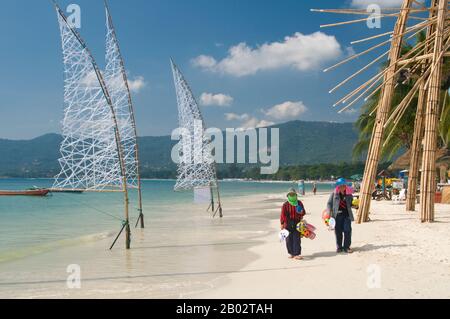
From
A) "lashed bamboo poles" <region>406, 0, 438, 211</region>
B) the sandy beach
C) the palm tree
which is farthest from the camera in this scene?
the palm tree

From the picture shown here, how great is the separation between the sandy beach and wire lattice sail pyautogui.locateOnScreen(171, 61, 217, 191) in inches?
454

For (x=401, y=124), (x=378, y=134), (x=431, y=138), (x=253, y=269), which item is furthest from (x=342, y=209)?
(x=401, y=124)

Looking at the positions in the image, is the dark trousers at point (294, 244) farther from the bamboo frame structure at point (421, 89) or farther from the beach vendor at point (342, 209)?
the bamboo frame structure at point (421, 89)

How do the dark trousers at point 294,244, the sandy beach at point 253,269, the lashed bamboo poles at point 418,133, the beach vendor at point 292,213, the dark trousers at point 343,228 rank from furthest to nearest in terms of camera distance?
the lashed bamboo poles at point 418,133
the dark trousers at point 343,228
the dark trousers at point 294,244
the beach vendor at point 292,213
the sandy beach at point 253,269

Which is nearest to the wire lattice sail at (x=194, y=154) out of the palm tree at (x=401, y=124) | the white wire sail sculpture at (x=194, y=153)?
the white wire sail sculpture at (x=194, y=153)

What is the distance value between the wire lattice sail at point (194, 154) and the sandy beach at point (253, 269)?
11.5 meters

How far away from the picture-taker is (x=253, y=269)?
27.1 feet

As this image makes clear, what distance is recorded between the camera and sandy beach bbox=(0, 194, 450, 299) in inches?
247

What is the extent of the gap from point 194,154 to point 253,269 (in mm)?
16828

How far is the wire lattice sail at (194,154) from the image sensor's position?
2361 centimetres

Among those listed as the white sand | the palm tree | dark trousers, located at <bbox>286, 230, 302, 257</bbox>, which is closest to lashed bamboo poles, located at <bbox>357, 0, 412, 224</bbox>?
the white sand

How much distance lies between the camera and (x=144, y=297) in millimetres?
6613

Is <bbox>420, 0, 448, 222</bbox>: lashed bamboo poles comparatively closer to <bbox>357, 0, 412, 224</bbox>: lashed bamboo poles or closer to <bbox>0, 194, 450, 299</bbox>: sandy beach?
<bbox>0, 194, 450, 299</bbox>: sandy beach

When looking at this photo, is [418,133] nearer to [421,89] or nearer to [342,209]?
[421,89]
